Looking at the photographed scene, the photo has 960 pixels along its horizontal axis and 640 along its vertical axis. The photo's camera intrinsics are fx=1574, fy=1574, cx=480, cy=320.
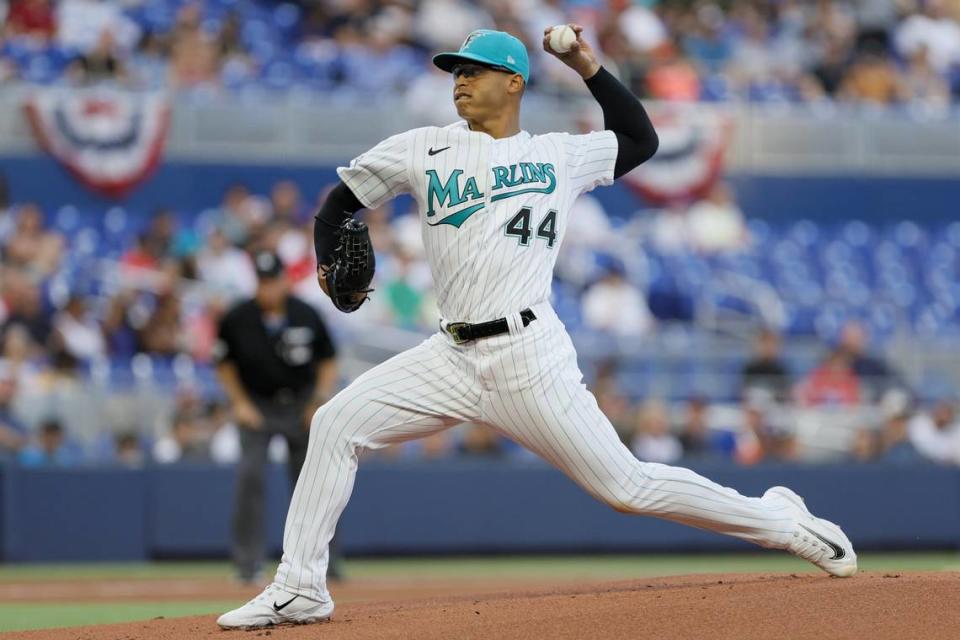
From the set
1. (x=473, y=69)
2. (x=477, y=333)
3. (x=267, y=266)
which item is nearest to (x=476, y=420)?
(x=477, y=333)

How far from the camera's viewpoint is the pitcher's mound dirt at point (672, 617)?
498cm

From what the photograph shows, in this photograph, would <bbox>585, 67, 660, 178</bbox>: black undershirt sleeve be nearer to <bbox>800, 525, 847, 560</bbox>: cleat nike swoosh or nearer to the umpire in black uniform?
<bbox>800, 525, 847, 560</bbox>: cleat nike swoosh

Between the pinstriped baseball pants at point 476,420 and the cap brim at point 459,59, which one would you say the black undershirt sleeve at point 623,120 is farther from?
the pinstriped baseball pants at point 476,420

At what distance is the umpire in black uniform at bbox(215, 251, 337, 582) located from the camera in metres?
9.11

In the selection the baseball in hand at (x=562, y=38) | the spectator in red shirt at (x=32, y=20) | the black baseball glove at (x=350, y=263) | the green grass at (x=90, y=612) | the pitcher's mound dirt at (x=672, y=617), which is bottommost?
the green grass at (x=90, y=612)

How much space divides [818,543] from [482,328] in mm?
1530

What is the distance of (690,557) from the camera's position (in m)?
11.4

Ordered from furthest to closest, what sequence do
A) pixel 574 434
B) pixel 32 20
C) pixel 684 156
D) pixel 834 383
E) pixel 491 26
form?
1. pixel 491 26
2. pixel 684 156
3. pixel 32 20
4. pixel 834 383
5. pixel 574 434

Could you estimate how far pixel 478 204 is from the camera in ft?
17.3

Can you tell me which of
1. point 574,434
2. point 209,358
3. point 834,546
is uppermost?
point 209,358

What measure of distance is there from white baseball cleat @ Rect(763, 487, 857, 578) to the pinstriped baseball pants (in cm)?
52

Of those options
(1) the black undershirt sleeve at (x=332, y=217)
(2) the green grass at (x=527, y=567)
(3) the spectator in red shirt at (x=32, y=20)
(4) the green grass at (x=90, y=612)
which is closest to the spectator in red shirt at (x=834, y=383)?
(2) the green grass at (x=527, y=567)

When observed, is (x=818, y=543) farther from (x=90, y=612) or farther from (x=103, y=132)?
(x=103, y=132)

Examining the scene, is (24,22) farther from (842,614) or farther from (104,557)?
(842,614)
